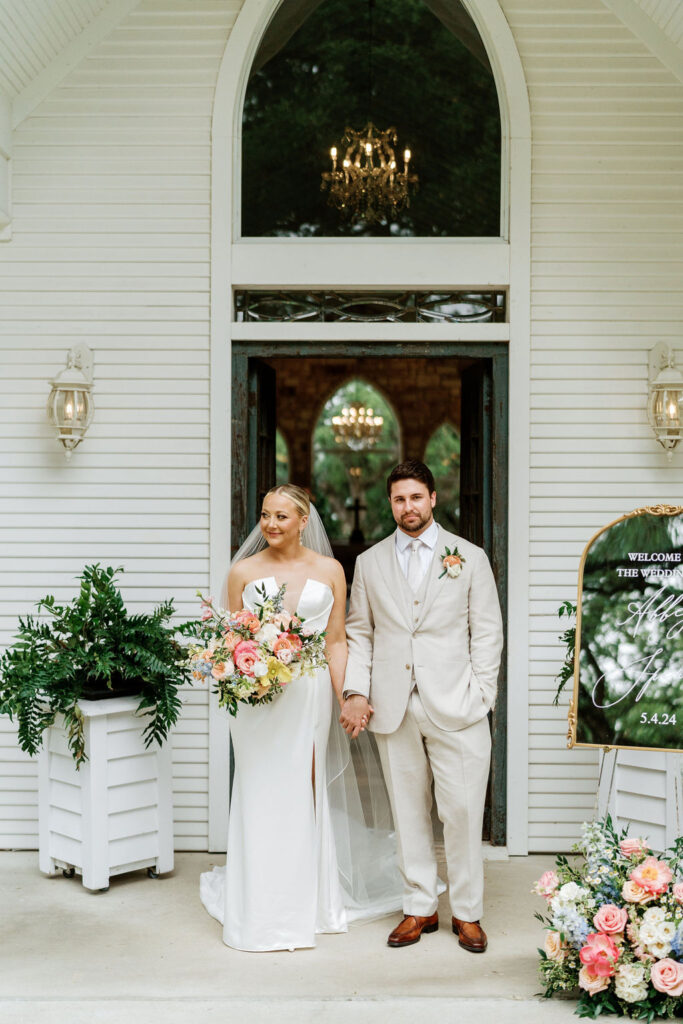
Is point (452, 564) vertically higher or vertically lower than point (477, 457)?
lower

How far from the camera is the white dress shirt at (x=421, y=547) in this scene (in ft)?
12.7

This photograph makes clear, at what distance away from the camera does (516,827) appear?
4.78 meters

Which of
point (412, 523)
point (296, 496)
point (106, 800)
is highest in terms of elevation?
point (296, 496)

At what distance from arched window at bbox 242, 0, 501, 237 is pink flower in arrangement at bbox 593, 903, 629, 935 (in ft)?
10.3

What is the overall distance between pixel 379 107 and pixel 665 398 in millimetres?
2027

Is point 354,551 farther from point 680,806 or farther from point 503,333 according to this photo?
point 680,806

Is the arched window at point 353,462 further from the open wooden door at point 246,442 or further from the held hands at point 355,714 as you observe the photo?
the held hands at point 355,714

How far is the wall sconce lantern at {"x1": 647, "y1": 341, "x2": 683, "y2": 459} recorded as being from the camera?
4637mm

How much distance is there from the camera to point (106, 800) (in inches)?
170

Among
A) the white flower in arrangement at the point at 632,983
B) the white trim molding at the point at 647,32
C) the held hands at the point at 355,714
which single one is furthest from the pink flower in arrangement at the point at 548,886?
the white trim molding at the point at 647,32

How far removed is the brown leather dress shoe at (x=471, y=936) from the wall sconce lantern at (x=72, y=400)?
2.71 metres

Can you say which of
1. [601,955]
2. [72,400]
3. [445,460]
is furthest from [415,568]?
[445,460]

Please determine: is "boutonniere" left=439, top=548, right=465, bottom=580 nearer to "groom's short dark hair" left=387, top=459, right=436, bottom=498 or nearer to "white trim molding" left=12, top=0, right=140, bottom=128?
"groom's short dark hair" left=387, top=459, right=436, bottom=498

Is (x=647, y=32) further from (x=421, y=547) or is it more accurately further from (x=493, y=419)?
(x=421, y=547)
